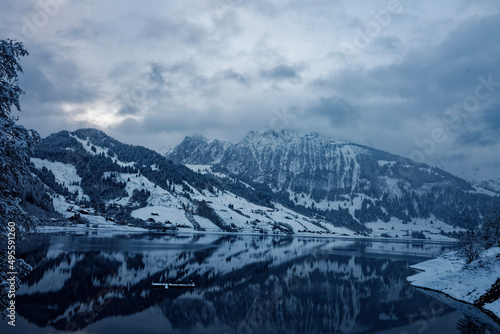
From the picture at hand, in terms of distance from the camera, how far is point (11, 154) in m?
16.6

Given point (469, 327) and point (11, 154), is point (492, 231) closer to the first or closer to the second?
point (469, 327)

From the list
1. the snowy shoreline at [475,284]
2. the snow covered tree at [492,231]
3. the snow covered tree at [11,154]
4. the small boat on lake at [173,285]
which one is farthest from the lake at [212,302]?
the snow covered tree at [492,231]

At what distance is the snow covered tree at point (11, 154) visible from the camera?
16.5 m

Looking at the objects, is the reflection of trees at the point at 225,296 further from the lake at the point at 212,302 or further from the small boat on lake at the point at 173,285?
the small boat on lake at the point at 173,285

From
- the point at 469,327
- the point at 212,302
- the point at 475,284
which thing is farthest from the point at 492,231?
the point at 212,302

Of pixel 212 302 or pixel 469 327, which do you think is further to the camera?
pixel 212 302

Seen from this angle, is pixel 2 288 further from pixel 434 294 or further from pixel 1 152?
pixel 434 294

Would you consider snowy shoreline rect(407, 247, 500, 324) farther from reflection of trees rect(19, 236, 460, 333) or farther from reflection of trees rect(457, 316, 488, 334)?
reflection of trees rect(19, 236, 460, 333)

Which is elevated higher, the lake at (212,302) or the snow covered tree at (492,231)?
the snow covered tree at (492,231)

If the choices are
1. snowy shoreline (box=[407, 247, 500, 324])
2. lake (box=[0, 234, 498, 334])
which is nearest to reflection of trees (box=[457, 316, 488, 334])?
lake (box=[0, 234, 498, 334])

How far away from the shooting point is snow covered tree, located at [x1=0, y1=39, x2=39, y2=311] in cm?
1647

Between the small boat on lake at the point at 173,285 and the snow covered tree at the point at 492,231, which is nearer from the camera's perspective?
the small boat on lake at the point at 173,285

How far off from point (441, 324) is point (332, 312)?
14928mm

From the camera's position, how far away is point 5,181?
688 inches
